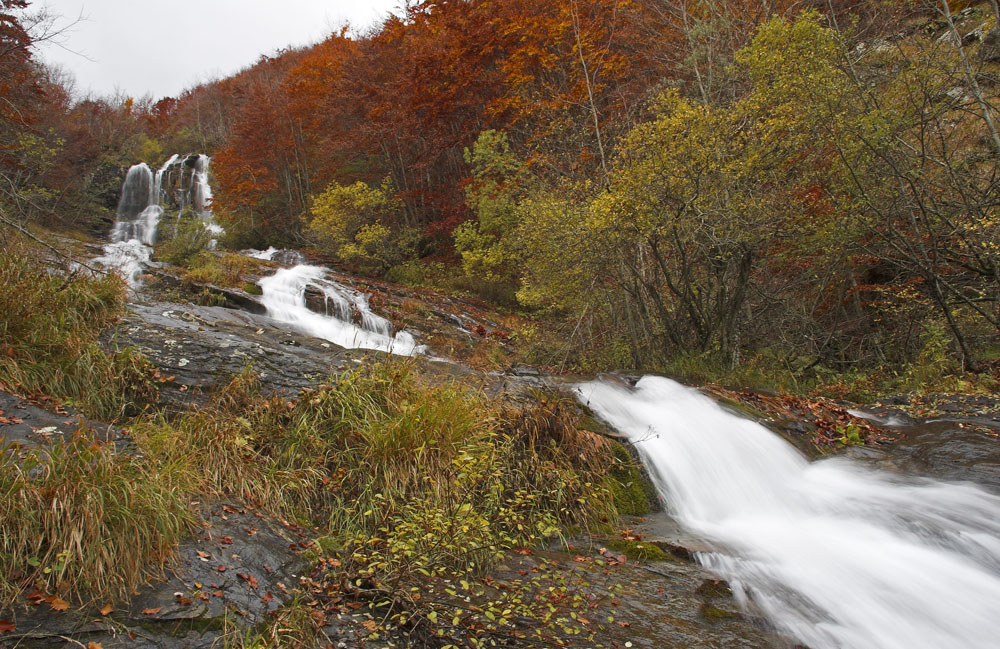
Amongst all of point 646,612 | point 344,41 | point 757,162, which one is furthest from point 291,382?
point 344,41

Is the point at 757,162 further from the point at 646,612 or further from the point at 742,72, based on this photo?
the point at 646,612

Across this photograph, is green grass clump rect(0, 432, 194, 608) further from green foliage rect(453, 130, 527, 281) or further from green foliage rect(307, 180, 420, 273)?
green foliage rect(307, 180, 420, 273)

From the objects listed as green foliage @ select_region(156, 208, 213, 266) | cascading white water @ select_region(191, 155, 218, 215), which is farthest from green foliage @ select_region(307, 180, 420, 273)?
cascading white water @ select_region(191, 155, 218, 215)

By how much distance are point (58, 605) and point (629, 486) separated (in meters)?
4.41

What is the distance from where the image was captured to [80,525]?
2.70m

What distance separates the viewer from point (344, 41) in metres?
26.1

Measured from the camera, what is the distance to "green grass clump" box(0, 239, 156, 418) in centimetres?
487

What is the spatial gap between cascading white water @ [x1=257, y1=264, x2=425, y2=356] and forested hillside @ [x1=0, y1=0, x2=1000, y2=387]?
3.30 metres

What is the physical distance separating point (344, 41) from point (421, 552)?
27.9 m

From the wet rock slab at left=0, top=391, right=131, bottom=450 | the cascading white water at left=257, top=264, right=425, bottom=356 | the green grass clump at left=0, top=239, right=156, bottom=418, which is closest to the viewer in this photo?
the wet rock slab at left=0, top=391, right=131, bottom=450

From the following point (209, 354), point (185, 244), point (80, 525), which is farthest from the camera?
point (185, 244)

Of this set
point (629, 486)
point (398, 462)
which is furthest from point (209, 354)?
point (629, 486)

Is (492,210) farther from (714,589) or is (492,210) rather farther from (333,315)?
(714,589)

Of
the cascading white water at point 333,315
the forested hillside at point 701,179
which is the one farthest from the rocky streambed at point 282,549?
the cascading white water at point 333,315
